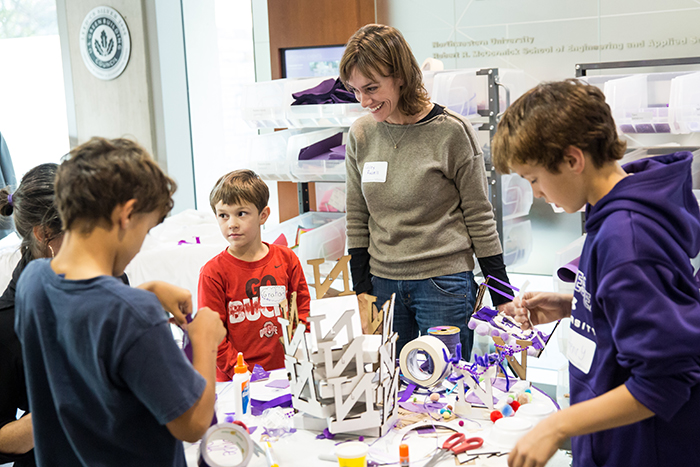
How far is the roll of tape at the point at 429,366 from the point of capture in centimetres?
149

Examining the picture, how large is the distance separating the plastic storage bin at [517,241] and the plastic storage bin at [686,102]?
0.89 meters

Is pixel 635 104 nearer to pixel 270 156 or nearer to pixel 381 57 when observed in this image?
pixel 381 57

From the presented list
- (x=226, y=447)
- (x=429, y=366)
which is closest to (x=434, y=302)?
(x=429, y=366)

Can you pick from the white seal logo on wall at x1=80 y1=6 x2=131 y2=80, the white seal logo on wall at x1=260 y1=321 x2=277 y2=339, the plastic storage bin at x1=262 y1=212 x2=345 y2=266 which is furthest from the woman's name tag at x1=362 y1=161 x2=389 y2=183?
the white seal logo on wall at x1=80 y1=6 x2=131 y2=80

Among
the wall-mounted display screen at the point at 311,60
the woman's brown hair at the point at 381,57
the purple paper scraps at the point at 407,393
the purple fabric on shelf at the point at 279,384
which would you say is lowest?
the purple fabric on shelf at the point at 279,384

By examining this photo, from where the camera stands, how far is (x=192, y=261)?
280cm

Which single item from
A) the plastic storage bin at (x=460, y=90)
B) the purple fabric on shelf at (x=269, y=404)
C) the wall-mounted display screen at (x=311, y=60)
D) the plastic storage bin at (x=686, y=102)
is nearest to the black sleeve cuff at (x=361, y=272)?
the purple fabric on shelf at (x=269, y=404)

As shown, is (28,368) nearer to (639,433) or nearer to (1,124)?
(639,433)

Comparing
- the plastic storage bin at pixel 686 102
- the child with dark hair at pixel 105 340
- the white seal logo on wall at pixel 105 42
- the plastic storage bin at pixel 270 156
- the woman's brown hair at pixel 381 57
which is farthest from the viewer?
the white seal logo on wall at pixel 105 42

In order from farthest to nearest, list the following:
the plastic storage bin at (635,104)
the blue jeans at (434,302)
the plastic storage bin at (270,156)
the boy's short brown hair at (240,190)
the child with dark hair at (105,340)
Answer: the plastic storage bin at (270,156), the plastic storage bin at (635,104), the boy's short brown hair at (240,190), the blue jeans at (434,302), the child with dark hair at (105,340)

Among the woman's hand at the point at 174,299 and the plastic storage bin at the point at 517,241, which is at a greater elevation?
the woman's hand at the point at 174,299

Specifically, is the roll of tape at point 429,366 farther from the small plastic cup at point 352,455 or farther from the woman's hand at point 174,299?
the woman's hand at point 174,299

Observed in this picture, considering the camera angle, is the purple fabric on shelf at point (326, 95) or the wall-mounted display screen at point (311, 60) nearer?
the purple fabric on shelf at point (326, 95)

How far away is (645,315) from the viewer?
0.93 m
